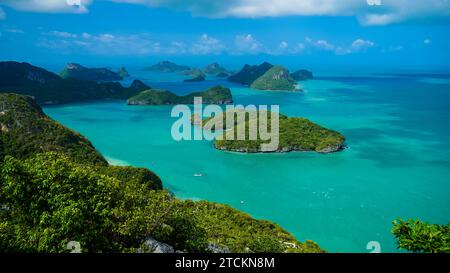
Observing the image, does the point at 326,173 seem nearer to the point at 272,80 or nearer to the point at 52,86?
the point at 52,86

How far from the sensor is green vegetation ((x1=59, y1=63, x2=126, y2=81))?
371 ft

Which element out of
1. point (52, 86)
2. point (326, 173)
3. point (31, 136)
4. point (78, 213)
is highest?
point (52, 86)

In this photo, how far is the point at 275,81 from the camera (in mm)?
94812

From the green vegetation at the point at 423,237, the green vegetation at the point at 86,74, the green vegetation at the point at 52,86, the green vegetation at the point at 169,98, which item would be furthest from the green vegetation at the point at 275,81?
the green vegetation at the point at 423,237

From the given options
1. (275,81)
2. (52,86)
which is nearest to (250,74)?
(275,81)

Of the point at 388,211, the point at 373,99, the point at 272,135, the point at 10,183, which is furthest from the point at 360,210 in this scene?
the point at 373,99

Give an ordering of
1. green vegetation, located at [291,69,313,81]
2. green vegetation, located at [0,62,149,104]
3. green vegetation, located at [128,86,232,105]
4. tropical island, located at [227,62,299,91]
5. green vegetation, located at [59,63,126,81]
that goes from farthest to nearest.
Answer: green vegetation, located at [291,69,313,81] → green vegetation, located at [59,63,126,81] → tropical island, located at [227,62,299,91] → green vegetation, located at [0,62,149,104] → green vegetation, located at [128,86,232,105]

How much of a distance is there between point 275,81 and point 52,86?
49.4 meters

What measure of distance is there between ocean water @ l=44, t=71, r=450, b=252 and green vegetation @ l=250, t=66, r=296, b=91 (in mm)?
39119

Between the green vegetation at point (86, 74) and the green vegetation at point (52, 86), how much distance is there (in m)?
33.0

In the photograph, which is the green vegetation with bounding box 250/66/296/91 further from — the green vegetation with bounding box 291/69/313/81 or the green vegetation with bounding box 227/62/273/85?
the green vegetation with bounding box 291/69/313/81

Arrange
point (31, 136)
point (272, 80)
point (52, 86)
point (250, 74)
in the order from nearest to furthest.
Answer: point (31, 136)
point (52, 86)
point (272, 80)
point (250, 74)

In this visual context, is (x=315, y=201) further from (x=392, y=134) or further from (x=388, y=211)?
(x=392, y=134)

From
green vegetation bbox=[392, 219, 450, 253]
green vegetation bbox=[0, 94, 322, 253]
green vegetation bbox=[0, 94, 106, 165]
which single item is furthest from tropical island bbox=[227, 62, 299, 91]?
green vegetation bbox=[0, 94, 322, 253]
